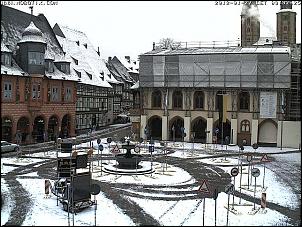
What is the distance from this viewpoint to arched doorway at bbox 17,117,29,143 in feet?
139

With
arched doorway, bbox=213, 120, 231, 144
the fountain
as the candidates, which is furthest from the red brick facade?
arched doorway, bbox=213, 120, 231, 144

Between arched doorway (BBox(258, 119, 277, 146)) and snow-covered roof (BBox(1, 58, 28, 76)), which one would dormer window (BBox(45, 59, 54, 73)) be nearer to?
snow-covered roof (BBox(1, 58, 28, 76))

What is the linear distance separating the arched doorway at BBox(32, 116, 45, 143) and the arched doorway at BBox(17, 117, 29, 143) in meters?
1.39

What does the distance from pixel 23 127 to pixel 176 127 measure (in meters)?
18.4

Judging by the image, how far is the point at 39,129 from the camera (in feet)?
149

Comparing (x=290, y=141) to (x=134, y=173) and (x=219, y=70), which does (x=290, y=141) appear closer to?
(x=219, y=70)

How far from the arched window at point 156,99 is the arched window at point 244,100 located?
32.2 feet

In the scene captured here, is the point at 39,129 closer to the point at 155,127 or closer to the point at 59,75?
the point at 59,75

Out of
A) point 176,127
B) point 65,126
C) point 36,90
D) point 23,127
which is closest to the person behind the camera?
point 23,127

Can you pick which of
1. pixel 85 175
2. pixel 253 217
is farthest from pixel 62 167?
pixel 253 217

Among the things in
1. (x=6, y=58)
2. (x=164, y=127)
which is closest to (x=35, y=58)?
(x=6, y=58)

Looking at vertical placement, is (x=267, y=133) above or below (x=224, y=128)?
below

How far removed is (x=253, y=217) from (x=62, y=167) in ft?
32.9

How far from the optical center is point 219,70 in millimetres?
47688
